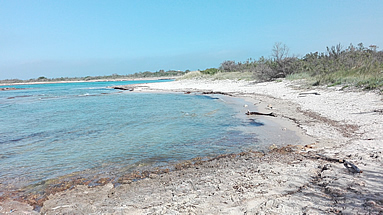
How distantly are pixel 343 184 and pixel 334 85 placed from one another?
44.1 feet

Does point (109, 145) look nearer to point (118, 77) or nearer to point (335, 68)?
point (335, 68)

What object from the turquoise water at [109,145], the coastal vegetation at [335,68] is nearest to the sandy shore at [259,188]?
the turquoise water at [109,145]

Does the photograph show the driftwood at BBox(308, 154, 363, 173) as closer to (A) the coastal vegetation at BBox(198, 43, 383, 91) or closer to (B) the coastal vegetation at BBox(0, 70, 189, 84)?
(A) the coastal vegetation at BBox(198, 43, 383, 91)

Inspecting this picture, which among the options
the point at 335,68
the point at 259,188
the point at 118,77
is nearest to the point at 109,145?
the point at 259,188

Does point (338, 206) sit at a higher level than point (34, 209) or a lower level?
higher

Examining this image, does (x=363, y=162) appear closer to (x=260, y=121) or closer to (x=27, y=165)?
(x=260, y=121)

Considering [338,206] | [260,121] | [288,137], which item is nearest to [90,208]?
[338,206]

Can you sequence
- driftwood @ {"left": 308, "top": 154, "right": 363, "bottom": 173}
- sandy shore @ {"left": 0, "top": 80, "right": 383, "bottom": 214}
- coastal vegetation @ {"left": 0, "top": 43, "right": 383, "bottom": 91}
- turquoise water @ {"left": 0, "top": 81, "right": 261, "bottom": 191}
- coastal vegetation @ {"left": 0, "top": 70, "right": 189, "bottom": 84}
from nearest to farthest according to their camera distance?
1. sandy shore @ {"left": 0, "top": 80, "right": 383, "bottom": 214}
2. driftwood @ {"left": 308, "top": 154, "right": 363, "bottom": 173}
3. turquoise water @ {"left": 0, "top": 81, "right": 261, "bottom": 191}
4. coastal vegetation @ {"left": 0, "top": 43, "right": 383, "bottom": 91}
5. coastal vegetation @ {"left": 0, "top": 70, "right": 189, "bottom": 84}

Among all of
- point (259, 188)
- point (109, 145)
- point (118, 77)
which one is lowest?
point (109, 145)

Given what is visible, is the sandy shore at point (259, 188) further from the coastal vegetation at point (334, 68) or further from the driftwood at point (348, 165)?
the coastal vegetation at point (334, 68)

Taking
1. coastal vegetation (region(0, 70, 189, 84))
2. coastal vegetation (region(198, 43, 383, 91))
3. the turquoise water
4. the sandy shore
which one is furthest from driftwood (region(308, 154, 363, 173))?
coastal vegetation (region(0, 70, 189, 84))

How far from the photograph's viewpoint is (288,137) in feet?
22.6

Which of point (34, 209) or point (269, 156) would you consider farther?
point (269, 156)

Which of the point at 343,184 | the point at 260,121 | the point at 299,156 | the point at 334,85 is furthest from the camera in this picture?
the point at 334,85
